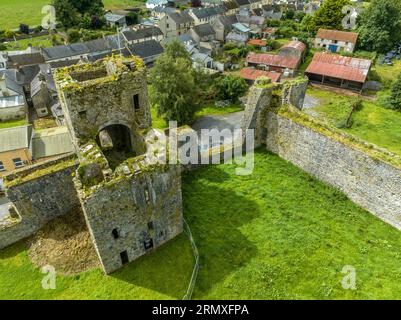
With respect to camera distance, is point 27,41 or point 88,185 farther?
point 27,41

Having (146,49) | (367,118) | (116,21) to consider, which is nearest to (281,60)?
(367,118)

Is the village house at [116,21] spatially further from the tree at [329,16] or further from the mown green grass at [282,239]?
the mown green grass at [282,239]

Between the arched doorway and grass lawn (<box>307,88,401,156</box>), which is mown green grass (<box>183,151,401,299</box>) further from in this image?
grass lawn (<box>307,88,401,156</box>)

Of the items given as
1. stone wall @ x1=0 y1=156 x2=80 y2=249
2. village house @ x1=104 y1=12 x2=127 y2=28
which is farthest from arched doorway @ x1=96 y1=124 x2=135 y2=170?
village house @ x1=104 y1=12 x2=127 y2=28

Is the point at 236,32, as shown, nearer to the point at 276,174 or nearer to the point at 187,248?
the point at 276,174

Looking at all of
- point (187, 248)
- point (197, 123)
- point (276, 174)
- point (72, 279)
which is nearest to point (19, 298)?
point (72, 279)

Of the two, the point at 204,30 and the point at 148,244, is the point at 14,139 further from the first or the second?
the point at 204,30
